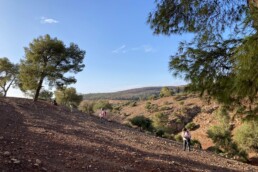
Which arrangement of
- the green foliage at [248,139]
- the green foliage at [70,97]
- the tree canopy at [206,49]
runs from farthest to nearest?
the green foliage at [70,97], the green foliage at [248,139], the tree canopy at [206,49]

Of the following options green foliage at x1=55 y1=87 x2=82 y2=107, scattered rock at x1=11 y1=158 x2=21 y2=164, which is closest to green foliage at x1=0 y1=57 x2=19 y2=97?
green foliage at x1=55 y1=87 x2=82 y2=107

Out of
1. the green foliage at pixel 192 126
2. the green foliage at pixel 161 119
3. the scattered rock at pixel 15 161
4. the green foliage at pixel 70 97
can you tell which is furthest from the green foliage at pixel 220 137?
the scattered rock at pixel 15 161

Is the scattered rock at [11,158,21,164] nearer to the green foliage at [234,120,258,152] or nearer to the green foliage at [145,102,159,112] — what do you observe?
the green foliage at [234,120,258,152]

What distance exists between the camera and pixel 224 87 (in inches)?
249

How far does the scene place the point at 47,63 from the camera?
114 feet

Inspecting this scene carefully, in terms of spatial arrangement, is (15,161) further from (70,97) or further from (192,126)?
(70,97)

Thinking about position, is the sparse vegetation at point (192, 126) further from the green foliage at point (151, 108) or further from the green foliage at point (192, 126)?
the green foliage at point (151, 108)

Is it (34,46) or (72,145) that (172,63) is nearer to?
(72,145)

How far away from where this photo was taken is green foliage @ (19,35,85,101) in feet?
111

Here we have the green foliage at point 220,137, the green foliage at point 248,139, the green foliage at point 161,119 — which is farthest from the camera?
the green foliage at point 161,119

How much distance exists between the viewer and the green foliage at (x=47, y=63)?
33.8 m

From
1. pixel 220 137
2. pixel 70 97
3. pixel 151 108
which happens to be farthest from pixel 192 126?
pixel 70 97

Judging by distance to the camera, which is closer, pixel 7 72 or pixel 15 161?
pixel 15 161

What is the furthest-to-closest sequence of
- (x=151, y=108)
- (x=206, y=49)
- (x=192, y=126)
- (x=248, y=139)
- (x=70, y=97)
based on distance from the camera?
(x=151, y=108) → (x=70, y=97) → (x=192, y=126) → (x=248, y=139) → (x=206, y=49)
